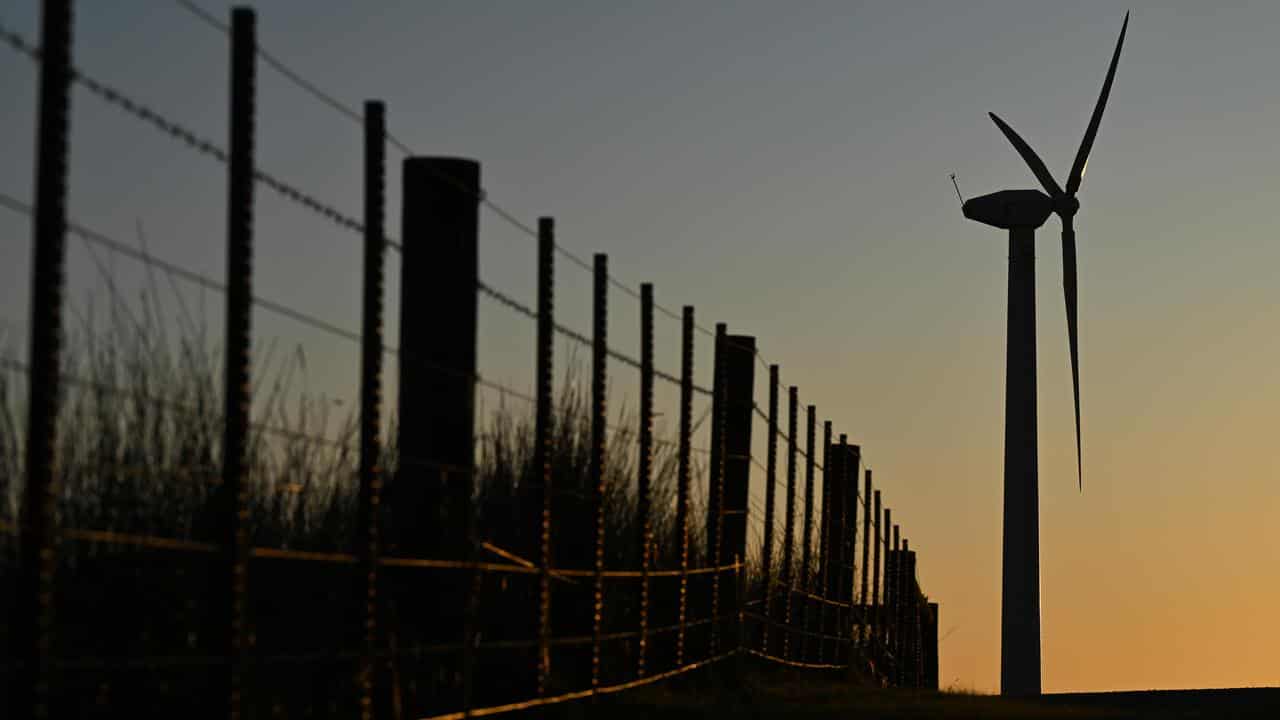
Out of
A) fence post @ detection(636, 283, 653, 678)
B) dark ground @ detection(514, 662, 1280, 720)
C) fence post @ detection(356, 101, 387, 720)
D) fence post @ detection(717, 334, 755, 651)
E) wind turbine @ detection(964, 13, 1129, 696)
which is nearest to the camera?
fence post @ detection(356, 101, 387, 720)

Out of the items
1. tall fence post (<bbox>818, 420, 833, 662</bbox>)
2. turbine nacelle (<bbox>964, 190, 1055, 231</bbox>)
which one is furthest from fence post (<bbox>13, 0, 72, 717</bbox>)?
turbine nacelle (<bbox>964, 190, 1055, 231</bbox>)

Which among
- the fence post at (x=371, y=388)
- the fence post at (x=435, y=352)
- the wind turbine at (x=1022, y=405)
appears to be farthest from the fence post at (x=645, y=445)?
the wind turbine at (x=1022, y=405)

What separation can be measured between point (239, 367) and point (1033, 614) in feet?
117

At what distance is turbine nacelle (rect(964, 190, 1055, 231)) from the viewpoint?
41250 mm

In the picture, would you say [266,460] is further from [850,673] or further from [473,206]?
[850,673]

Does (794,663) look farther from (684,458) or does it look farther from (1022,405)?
(1022,405)

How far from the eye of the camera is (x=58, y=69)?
573 centimetres

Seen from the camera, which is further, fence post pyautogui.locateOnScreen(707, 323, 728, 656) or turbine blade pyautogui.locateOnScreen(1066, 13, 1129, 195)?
turbine blade pyautogui.locateOnScreen(1066, 13, 1129, 195)

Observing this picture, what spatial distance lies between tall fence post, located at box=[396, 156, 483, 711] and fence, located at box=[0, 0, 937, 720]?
0.01 meters

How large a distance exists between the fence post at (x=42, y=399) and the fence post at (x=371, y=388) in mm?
2217

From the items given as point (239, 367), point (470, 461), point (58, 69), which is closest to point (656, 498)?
point (470, 461)

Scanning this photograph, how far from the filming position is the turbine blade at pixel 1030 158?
39000mm

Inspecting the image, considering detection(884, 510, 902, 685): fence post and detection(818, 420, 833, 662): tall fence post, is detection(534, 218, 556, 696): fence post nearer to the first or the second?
detection(818, 420, 833, 662): tall fence post

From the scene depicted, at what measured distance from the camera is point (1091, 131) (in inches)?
1486
